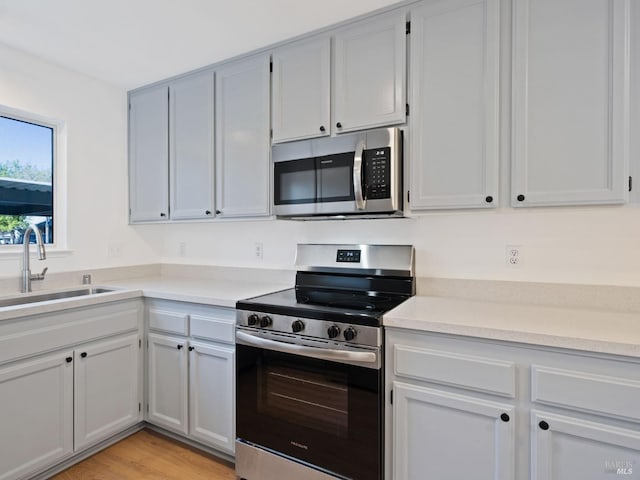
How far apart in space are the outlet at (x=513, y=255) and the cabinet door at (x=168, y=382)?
188 cm

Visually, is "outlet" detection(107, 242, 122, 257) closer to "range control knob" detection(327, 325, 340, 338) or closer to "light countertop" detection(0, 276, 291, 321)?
"light countertop" detection(0, 276, 291, 321)

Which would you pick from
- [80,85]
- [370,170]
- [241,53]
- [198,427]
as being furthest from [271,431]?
[80,85]

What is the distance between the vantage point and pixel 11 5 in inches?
72.5

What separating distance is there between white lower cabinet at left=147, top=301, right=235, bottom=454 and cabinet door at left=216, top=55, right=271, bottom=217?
2.30 feet

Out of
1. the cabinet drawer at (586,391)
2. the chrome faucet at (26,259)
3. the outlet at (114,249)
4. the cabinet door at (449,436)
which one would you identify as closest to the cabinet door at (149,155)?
the outlet at (114,249)

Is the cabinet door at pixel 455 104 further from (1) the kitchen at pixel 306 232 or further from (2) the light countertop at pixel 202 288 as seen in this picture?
(2) the light countertop at pixel 202 288

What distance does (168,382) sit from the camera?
7.41ft

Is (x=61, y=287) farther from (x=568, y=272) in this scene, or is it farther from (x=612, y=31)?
(x=612, y=31)

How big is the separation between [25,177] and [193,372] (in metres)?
1.73

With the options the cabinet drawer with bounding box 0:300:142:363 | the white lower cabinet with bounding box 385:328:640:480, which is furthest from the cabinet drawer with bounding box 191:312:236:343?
the white lower cabinet with bounding box 385:328:640:480

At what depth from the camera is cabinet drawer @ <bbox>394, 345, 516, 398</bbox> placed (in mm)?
1394

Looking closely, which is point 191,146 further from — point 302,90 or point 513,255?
point 513,255

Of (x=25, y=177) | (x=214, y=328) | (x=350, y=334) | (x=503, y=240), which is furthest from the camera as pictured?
(x=25, y=177)

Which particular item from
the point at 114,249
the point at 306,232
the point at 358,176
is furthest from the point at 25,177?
the point at 358,176
